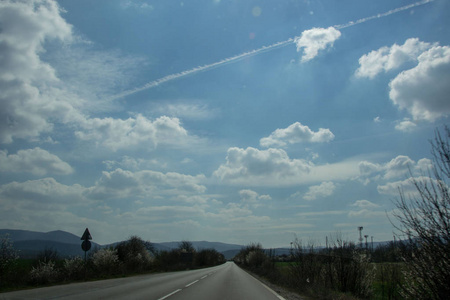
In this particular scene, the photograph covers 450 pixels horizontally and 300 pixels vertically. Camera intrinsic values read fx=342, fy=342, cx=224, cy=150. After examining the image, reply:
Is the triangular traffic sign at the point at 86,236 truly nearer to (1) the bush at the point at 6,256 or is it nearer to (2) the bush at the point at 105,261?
(1) the bush at the point at 6,256

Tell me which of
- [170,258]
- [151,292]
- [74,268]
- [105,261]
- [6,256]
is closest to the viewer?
[151,292]

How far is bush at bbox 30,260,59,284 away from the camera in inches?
858

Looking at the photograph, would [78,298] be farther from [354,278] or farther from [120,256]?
[120,256]

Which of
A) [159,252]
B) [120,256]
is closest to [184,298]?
[120,256]

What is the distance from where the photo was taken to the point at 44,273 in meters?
22.3

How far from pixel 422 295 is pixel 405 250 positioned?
1055 millimetres

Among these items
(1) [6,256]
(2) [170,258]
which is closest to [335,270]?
(1) [6,256]

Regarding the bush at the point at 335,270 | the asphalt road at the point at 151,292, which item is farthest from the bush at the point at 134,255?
the bush at the point at 335,270

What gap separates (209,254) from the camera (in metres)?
85.7

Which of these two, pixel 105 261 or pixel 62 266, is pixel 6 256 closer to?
pixel 62 266

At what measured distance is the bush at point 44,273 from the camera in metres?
21.8

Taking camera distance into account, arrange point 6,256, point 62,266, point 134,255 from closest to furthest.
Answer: point 6,256, point 62,266, point 134,255

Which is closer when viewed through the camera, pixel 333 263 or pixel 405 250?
pixel 405 250

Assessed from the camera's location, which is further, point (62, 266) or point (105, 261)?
point (105, 261)
